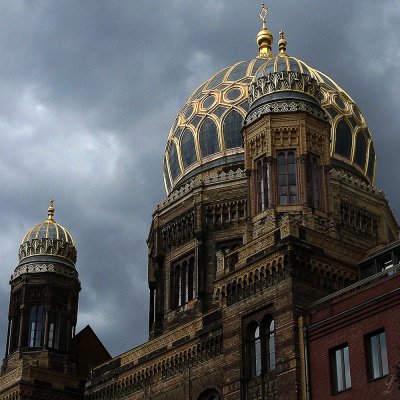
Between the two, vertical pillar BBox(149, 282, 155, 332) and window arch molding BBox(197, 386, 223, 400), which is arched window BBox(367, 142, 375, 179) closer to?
vertical pillar BBox(149, 282, 155, 332)

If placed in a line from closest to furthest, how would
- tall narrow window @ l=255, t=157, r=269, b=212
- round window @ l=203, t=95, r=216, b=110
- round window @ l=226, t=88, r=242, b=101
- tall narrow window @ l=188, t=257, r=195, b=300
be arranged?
tall narrow window @ l=255, t=157, r=269, b=212
tall narrow window @ l=188, t=257, r=195, b=300
round window @ l=226, t=88, r=242, b=101
round window @ l=203, t=95, r=216, b=110

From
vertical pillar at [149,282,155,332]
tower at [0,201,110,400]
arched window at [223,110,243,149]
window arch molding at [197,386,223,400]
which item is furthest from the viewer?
arched window at [223,110,243,149]

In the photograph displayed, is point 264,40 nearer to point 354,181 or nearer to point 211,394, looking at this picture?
point 354,181

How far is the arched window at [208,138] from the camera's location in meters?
48.7

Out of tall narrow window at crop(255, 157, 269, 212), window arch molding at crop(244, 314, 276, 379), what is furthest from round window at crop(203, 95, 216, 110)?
window arch molding at crop(244, 314, 276, 379)

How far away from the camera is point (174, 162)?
50.7 m

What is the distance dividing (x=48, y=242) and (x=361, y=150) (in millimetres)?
16856

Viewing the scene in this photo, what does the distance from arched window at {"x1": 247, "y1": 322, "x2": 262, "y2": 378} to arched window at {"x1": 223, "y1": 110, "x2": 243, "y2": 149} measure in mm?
17069

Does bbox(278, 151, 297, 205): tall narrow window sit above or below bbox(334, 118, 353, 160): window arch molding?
below

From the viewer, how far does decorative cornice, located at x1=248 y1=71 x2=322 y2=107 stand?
3756 centimetres

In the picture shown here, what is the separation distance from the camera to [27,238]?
164 ft

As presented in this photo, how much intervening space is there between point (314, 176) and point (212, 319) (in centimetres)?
670

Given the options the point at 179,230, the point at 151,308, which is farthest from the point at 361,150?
the point at 151,308

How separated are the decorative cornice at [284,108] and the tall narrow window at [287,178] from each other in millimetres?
1807
